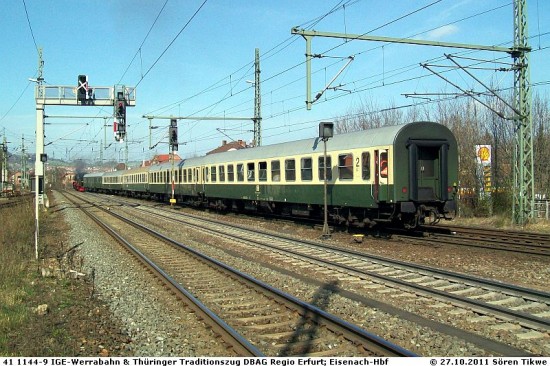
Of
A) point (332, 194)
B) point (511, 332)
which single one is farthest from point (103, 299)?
point (332, 194)

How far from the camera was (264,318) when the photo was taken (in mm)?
6668

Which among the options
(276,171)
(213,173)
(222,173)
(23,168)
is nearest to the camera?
(276,171)

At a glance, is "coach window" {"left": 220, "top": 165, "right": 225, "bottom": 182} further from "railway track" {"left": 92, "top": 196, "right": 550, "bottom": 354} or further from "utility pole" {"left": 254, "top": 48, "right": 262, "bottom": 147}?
"railway track" {"left": 92, "top": 196, "right": 550, "bottom": 354}

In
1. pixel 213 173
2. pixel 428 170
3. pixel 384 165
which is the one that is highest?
pixel 213 173

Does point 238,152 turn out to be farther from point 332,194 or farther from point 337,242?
point 337,242

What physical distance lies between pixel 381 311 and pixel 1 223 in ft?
55.6

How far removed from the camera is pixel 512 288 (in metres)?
7.93

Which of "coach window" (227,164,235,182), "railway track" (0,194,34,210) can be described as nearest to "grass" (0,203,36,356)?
"coach window" (227,164,235,182)

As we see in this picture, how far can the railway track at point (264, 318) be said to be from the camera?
5320 mm

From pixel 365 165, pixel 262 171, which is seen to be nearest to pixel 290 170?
pixel 262 171

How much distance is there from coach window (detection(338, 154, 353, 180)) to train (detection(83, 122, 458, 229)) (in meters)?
0.03

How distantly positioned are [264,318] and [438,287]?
3.50 meters

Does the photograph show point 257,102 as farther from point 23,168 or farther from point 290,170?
point 23,168

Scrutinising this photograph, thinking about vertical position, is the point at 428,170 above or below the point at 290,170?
below
